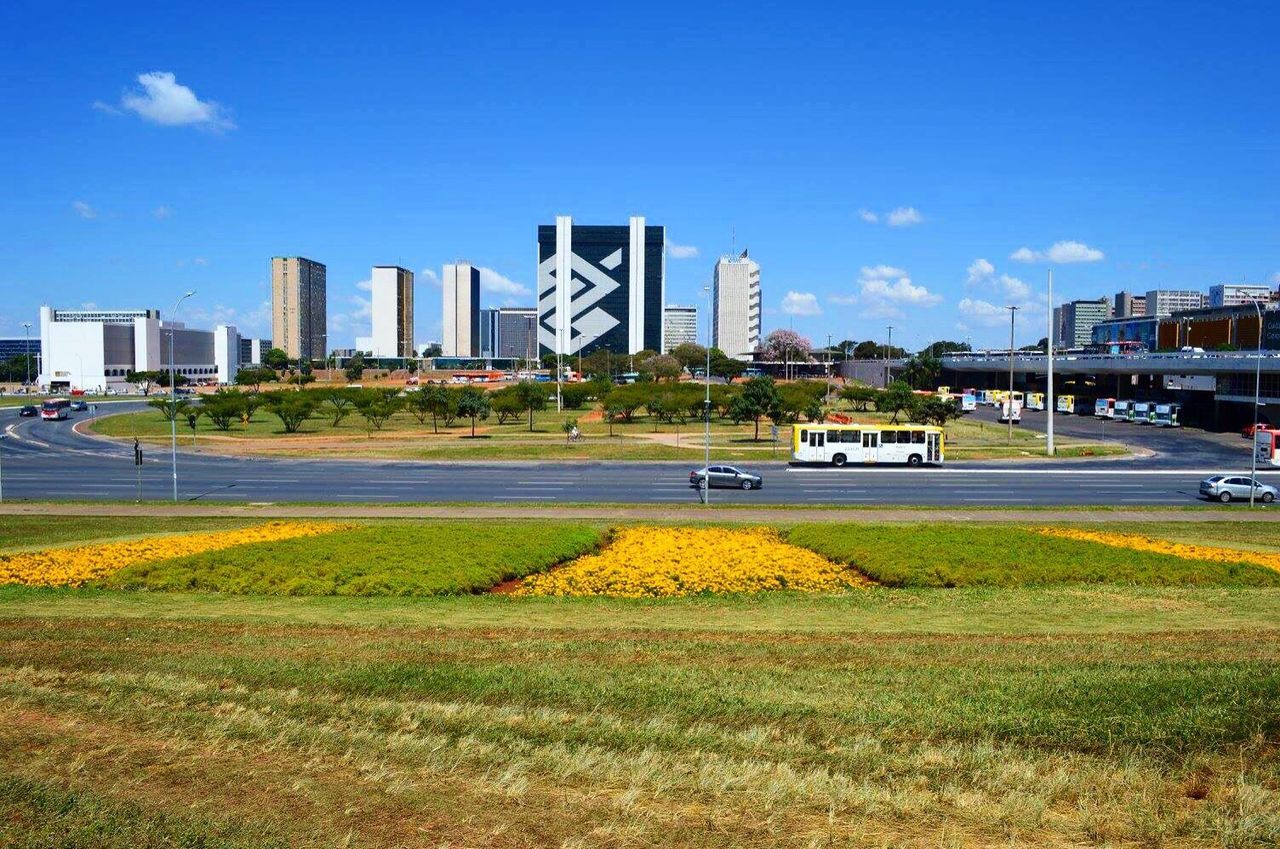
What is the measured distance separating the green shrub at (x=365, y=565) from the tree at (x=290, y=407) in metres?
54.7

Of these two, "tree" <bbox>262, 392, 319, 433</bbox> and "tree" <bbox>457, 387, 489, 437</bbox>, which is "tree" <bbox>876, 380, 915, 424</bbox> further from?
"tree" <bbox>262, 392, 319, 433</bbox>

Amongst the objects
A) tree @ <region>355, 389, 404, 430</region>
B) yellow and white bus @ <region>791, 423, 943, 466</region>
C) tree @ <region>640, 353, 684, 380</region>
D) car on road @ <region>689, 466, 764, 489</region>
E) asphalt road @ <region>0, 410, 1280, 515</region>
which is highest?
tree @ <region>640, 353, 684, 380</region>

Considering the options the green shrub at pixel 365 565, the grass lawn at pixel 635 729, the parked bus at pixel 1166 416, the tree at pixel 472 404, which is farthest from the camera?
the parked bus at pixel 1166 416

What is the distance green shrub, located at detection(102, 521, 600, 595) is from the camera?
21000mm

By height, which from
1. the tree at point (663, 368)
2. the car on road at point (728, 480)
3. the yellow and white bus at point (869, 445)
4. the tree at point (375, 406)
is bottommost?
the car on road at point (728, 480)

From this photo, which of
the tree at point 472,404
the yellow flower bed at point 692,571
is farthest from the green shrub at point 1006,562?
the tree at point 472,404

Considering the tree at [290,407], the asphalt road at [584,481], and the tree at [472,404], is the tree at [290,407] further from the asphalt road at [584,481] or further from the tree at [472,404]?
the asphalt road at [584,481]

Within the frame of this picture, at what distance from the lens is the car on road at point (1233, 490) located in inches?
1654

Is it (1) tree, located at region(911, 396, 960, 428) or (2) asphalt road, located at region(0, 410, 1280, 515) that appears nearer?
(2) asphalt road, located at region(0, 410, 1280, 515)

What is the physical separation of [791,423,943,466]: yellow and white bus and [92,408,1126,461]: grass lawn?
4.70 meters

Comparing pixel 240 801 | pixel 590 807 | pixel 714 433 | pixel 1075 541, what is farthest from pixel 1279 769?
pixel 714 433

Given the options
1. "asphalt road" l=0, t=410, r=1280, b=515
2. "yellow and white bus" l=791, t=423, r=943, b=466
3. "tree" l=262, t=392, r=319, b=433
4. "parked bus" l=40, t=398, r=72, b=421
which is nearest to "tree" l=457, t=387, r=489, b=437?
"tree" l=262, t=392, r=319, b=433

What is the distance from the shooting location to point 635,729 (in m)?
11.8

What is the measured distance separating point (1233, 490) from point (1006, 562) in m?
24.9
